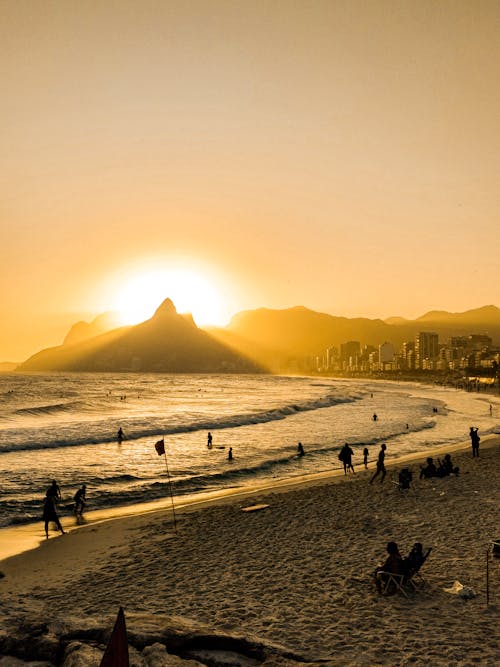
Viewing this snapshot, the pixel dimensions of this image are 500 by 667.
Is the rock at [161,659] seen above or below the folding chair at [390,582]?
above

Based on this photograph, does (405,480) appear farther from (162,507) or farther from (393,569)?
(393,569)

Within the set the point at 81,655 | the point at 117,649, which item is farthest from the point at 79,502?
the point at 117,649

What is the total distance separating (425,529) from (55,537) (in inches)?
454

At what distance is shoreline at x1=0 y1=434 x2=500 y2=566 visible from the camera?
51.6 feet

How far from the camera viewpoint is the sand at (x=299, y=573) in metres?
8.14

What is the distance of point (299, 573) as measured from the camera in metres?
11.4

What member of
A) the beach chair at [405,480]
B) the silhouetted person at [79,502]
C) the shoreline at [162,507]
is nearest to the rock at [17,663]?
the shoreline at [162,507]

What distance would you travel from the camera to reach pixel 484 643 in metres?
7.76

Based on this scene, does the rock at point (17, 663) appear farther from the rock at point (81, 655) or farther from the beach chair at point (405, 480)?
the beach chair at point (405, 480)

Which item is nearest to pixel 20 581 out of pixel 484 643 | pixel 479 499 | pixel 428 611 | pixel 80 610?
pixel 80 610

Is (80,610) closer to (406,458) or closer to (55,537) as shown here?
(55,537)

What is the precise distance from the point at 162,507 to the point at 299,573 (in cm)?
991

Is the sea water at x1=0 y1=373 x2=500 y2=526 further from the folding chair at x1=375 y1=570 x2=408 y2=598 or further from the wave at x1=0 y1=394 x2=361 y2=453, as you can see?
the folding chair at x1=375 y1=570 x2=408 y2=598

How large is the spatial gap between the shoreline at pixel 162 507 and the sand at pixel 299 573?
1.40 feet
